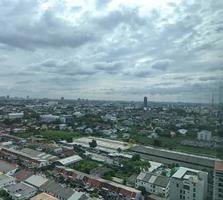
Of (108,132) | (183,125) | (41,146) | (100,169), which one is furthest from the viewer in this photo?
(183,125)

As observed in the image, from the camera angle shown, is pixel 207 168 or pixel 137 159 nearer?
pixel 207 168

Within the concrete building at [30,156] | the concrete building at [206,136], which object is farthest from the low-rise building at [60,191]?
the concrete building at [206,136]

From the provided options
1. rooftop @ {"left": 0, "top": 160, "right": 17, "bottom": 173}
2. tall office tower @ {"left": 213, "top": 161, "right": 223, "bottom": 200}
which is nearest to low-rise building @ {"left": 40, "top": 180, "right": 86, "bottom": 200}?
rooftop @ {"left": 0, "top": 160, "right": 17, "bottom": 173}

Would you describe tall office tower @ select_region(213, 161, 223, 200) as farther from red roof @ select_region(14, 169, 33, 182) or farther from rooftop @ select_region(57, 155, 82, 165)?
rooftop @ select_region(57, 155, 82, 165)

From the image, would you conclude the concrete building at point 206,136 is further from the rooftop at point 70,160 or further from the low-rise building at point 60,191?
the low-rise building at point 60,191

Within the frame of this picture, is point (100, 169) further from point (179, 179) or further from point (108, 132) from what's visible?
point (108, 132)

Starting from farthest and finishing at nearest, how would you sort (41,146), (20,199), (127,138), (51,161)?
(127,138)
(41,146)
(51,161)
(20,199)

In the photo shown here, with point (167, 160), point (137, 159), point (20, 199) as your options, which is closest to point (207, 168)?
point (167, 160)
